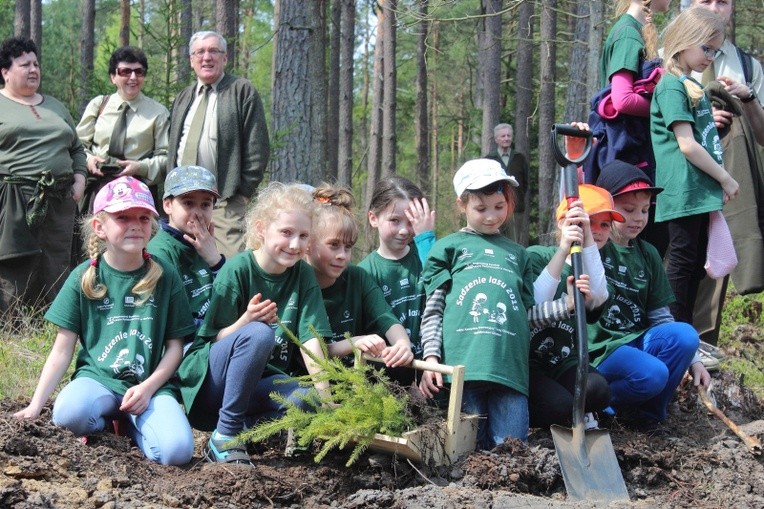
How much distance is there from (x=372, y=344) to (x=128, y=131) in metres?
3.91

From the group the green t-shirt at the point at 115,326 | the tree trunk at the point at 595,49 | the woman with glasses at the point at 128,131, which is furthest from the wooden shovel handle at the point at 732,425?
the tree trunk at the point at 595,49

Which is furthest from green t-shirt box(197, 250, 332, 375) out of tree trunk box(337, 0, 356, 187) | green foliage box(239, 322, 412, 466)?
tree trunk box(337, 0, 356, 187)

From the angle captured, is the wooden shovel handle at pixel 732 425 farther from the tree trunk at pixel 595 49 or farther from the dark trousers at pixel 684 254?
the tree trunk at pixel 595 49

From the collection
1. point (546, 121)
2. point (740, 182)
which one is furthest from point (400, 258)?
point (546, 121)

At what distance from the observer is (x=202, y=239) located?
199 inches

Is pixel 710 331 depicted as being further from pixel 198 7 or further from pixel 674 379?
pixel 198 7

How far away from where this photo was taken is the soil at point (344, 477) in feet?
12.5

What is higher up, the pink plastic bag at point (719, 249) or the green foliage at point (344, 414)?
the pink plastic bag at point (719, 249)

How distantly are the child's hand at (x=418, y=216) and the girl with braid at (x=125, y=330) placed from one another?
52.2 inches

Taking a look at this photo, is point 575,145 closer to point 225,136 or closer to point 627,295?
point 627,295

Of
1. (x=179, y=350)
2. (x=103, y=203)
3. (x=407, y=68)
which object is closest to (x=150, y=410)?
(x=179, y=350)

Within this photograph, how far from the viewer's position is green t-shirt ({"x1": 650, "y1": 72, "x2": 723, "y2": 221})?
18.4 ft

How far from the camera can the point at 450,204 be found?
3003 cm

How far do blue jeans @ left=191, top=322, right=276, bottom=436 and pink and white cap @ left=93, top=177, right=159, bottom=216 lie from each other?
0.76 meters
